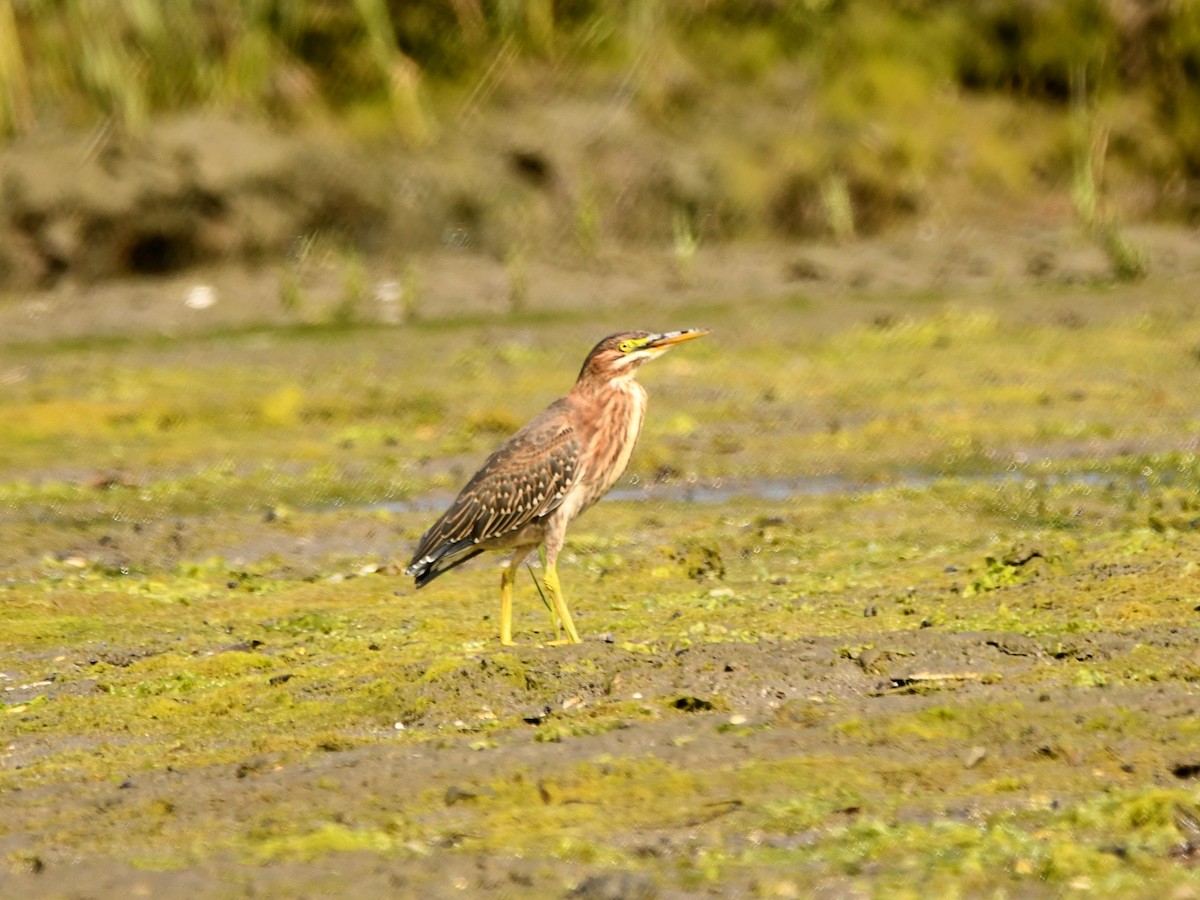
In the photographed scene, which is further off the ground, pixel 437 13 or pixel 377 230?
pixel 437 13

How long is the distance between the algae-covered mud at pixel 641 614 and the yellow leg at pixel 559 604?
21 cm

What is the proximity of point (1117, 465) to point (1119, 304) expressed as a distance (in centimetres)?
536

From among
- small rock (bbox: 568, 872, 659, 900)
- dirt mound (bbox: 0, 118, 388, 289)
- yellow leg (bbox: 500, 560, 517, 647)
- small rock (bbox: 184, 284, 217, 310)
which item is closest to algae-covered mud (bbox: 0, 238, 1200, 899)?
small rock (bbox: 568, 872, 659, 900)

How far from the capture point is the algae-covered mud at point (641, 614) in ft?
18.4

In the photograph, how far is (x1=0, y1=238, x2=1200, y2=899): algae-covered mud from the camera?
18.4 feet

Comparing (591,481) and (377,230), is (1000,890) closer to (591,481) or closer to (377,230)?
(591,481)

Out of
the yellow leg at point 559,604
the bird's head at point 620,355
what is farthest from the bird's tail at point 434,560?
the bird's head at point 620,355

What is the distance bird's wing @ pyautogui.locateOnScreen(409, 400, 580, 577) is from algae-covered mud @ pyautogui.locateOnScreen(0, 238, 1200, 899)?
1.19 feet

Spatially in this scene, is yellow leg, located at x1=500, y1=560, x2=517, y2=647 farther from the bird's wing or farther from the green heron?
the bird's wing

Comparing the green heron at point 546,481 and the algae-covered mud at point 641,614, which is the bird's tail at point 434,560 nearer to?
the green heron at point 546,481

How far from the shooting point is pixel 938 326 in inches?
671

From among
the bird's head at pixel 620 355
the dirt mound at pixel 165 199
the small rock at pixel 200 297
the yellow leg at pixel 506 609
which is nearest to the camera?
the yellow leg at pixel 506 609

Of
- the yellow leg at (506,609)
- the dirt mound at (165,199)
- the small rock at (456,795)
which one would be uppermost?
the small rock at (456,795)

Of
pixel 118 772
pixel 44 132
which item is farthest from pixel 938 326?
pixel 118 772
